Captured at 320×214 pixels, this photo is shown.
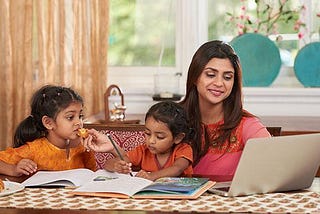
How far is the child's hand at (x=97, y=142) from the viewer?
291 cm

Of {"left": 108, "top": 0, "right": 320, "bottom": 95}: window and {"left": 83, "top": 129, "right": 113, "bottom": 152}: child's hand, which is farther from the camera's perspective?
{"left": 108, "top": 0, "right": 320, "bottom": 95}: window

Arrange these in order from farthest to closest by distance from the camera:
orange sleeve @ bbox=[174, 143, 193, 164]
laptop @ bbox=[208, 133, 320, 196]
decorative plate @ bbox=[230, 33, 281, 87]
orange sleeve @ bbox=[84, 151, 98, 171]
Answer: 1. decorative plate @ bbox=[230, 33, 281, 87]
2. orange sleeve @ bbox=[84, 151, 98, 171]
3. orange sleeve @ bbox=[174, 143, 193, 164]
4. laptop @ bbox=[208, 133, 320, 196]

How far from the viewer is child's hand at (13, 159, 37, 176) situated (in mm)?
2875

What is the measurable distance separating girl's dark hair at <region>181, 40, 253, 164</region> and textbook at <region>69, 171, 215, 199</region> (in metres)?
0.42

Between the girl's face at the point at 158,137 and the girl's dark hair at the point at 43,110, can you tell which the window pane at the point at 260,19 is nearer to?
the girl's dark hair at the point at 43,110

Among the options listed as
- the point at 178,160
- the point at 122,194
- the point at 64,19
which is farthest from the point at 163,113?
the point at 64,19

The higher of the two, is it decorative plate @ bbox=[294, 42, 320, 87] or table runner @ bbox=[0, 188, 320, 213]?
decorative plate @ bbox=[294, 42, 320, 87]

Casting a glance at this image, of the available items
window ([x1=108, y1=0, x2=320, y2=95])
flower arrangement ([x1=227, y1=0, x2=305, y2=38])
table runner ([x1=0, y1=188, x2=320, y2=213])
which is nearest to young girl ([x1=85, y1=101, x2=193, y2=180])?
table runner ([x1=0, y1=188, x2=320, y2=213])

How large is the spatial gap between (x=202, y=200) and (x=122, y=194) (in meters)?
0.24

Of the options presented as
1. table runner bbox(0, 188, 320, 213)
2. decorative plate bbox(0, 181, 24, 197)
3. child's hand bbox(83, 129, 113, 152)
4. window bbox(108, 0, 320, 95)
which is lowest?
table runner bbox(0, 188, 320, 213)

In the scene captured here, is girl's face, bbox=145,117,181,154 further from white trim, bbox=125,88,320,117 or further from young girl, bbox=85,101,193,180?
white trim, bbox=125,88,320,117

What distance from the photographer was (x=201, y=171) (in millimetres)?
3064

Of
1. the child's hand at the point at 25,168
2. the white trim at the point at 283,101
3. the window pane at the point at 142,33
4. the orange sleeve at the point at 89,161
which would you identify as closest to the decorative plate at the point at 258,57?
the white trim at the point at 283,101

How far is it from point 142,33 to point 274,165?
2.51m
